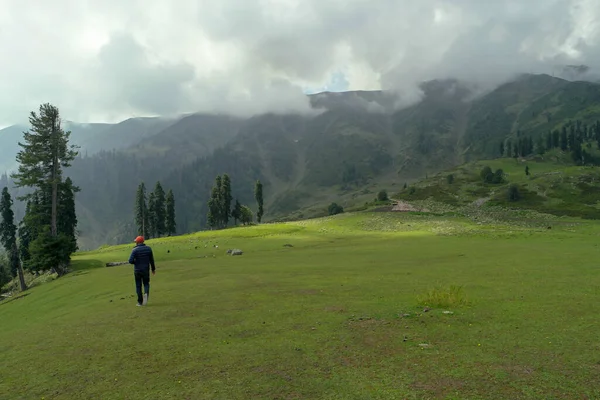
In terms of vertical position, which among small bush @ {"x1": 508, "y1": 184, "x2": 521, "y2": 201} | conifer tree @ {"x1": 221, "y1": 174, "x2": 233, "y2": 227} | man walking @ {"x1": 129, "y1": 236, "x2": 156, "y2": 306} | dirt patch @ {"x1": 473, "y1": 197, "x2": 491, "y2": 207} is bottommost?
dirt patch @ {"x1": 473, "y1": 197, "x2": 491, "y2": 207}

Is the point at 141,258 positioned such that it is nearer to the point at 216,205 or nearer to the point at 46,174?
the point at 46,174

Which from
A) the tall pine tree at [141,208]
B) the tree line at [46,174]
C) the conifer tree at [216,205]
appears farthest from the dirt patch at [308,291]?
the conifer tree at [216,205]

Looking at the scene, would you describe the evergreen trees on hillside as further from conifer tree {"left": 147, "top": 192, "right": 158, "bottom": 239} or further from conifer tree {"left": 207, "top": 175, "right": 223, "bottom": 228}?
conifer tree {"left": 207, "top": 175, "right": 223, "bottom": 228}

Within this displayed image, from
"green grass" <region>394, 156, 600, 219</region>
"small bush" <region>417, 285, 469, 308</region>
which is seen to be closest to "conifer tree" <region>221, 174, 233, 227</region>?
"green grass" <region>394, 156, 600, 219</region>

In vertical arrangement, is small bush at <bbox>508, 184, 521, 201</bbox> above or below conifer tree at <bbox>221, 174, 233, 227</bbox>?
below

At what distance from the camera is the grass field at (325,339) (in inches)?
370

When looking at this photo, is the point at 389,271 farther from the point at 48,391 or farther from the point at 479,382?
the point at 48,391

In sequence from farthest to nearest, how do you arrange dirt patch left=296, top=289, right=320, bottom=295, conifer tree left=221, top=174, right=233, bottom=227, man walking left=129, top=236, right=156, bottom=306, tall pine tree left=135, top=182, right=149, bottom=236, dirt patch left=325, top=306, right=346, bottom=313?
1. conifer tree left=221, top=174, right=233, bottom=227
2. tall pine tree left=135, top=182, right=149, bottom=236
3. dirt patch left=296, top=289, right=320, bottom=295
4. man walking left=129, top=236, right=156, bottom=306
5. dirt patch left=325, top=306, right=346, bottom=313

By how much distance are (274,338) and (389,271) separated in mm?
16133

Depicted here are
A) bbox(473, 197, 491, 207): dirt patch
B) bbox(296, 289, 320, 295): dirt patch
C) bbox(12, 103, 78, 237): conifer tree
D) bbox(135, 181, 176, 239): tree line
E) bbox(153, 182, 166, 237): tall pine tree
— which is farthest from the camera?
bbox(153, 182, 166, 237): tall pine tree

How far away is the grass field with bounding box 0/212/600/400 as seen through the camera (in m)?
A: 9.39

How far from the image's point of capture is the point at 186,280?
1107 inches

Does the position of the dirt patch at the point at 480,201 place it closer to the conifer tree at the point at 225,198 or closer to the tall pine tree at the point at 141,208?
the conifer tree at the point at 225,198

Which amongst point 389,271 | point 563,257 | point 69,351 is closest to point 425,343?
point 69,351
